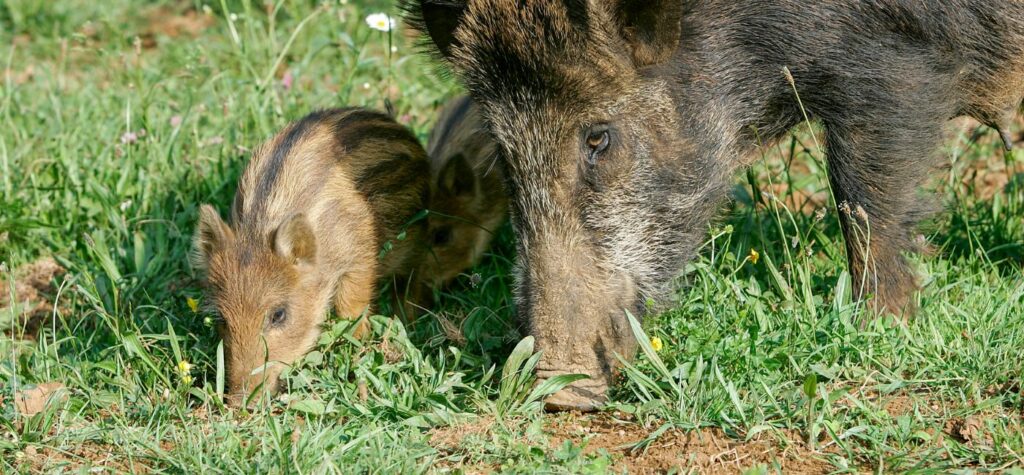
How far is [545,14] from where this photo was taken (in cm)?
383

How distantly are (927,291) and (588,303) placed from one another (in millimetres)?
1351

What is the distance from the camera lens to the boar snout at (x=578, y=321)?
12.3 feet

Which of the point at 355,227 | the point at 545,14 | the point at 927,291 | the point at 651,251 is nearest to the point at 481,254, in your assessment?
the point at 355,227

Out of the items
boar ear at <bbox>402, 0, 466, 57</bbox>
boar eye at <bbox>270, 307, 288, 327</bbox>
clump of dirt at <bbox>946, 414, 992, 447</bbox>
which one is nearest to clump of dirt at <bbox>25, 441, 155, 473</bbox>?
boar eye at <bbox>270, 307, 288, 327</bbox>

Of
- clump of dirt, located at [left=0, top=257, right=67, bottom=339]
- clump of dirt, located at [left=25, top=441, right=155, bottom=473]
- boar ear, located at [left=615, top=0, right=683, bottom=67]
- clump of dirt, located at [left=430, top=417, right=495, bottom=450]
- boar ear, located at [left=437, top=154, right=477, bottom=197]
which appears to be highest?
boar ear, located at [left=615, top=0, right=683, bottom=67]

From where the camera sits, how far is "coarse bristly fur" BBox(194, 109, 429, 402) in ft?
13.4

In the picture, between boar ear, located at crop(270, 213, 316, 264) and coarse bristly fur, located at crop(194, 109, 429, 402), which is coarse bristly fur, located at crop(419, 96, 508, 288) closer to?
coarse bristly fur, located at crop(194, 109, 429, 402)

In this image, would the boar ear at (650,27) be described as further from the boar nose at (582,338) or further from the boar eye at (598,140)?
the boar nose at (582,338)

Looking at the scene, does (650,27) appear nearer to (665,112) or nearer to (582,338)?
(665,112)

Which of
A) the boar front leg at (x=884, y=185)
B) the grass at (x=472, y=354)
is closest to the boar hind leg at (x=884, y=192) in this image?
the boar front leg at (x=884, y=185)

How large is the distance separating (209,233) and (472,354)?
107 centimetres

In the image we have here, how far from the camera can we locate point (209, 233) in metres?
4.23

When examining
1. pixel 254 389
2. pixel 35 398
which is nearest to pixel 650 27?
pixel 254 389

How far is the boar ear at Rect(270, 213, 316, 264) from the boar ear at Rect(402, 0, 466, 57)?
0.82 metres
